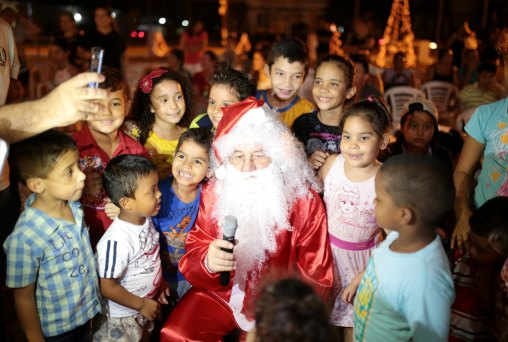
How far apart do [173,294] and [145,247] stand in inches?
23.7

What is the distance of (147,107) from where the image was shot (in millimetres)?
3643

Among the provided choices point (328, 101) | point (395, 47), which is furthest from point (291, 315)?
point (395, 47)

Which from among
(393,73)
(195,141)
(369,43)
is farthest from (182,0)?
(195,141)

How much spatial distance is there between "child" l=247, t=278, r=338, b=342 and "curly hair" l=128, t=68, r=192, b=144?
7.48ft

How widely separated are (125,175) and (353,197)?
1302 mm

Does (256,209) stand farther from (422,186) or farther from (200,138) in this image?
(422,186)

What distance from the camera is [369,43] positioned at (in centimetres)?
1073

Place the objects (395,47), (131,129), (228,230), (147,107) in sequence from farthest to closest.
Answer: (395,47)
(147,107)
(131,129)
(228,230)

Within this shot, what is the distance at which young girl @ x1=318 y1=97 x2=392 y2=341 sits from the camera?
2.75m

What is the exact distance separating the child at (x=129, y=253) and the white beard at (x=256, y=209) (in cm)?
44

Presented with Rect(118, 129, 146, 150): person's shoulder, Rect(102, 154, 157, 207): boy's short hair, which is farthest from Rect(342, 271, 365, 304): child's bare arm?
Rect(118, 129, 146, 150): person's shoulder

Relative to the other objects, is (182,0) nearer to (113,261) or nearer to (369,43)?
(369,43)

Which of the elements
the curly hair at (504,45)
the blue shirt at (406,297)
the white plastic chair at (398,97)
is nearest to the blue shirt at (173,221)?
the blue shirt at (406,297)

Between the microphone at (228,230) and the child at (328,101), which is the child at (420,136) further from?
the microphone at (228,230)
